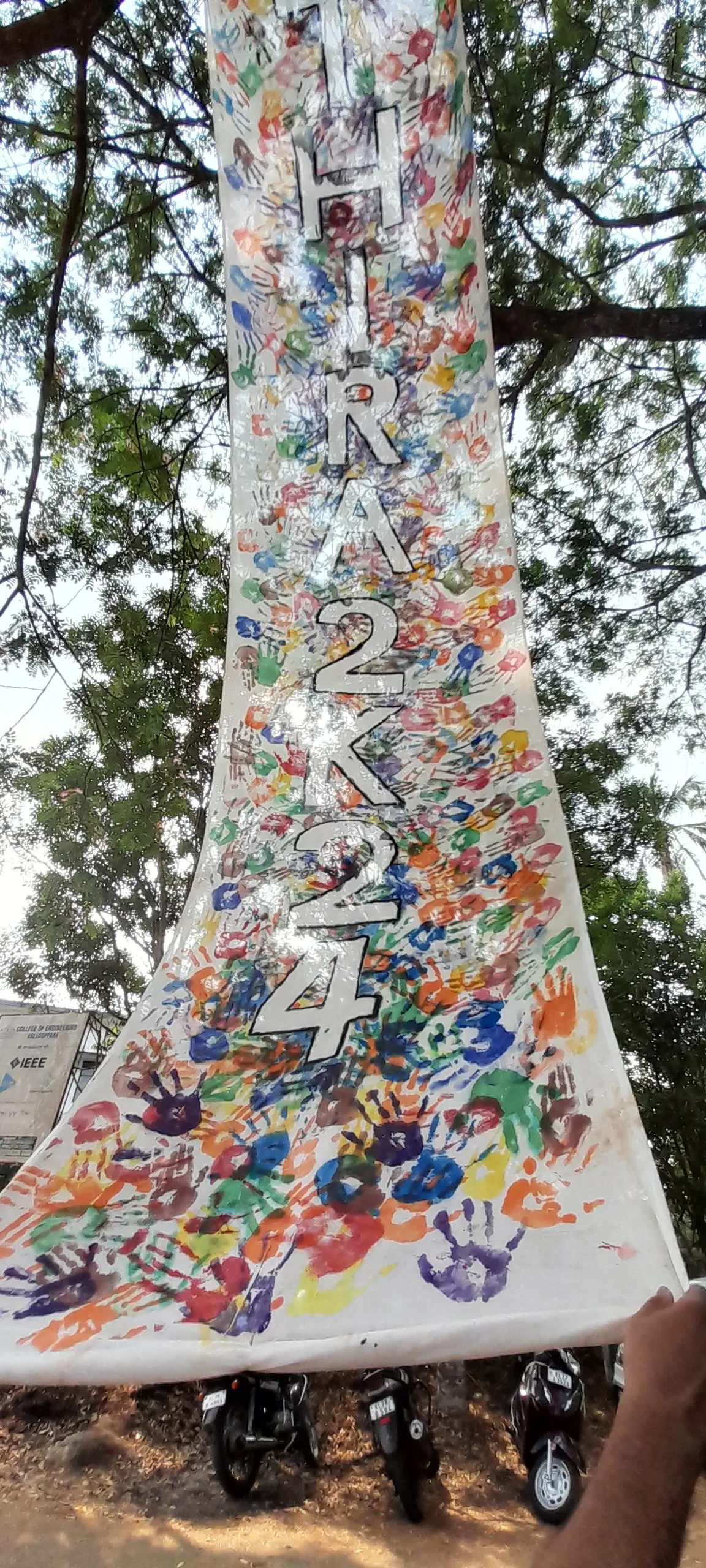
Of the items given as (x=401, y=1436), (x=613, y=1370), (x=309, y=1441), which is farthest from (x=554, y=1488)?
(x=613, y=1370)

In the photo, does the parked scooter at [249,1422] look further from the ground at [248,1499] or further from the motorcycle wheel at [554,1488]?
the motorcycle wheel at [554,1488]

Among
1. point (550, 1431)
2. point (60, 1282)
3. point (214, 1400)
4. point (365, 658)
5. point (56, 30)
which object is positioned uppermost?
point (56, 30)

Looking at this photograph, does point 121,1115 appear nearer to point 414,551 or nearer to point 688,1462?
point 688,1462

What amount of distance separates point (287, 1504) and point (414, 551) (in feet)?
10.3

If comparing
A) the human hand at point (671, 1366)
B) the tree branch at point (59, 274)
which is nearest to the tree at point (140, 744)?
the tree branch at point (59, 274)

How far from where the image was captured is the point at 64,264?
2955 millimetres

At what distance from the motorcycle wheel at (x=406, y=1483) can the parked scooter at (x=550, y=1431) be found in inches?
14.2

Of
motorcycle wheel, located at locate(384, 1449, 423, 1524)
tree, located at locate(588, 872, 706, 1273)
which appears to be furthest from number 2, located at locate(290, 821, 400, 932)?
tree, located at locate(588, 872, 706, 1273)

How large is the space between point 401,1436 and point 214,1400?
0.61 metres

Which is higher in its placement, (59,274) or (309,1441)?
(59,274)

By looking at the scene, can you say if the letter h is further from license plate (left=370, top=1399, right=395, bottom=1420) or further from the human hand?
license plate (left=370, top=1399, right=395, bottom=1420)

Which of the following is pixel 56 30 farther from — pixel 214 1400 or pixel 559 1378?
pixel 559 1378

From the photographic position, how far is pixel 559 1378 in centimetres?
289

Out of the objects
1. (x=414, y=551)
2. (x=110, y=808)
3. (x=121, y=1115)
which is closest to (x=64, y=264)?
(x=414, y=551)
